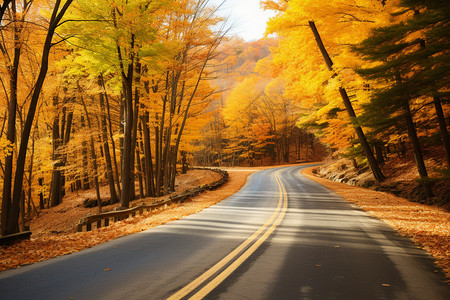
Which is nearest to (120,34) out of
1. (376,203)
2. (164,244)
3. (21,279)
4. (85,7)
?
(85,7)

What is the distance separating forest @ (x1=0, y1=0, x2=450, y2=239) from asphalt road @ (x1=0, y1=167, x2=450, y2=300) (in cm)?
497

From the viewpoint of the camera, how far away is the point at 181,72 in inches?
694

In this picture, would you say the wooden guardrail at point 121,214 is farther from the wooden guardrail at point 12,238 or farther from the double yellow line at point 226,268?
the double yellow line at point 226,268

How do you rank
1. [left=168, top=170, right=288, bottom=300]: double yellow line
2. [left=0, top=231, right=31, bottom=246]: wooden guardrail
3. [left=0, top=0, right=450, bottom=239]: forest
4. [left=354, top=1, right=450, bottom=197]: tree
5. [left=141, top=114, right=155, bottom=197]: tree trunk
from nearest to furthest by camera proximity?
1. [left=168, top=170, right=288, bottom=300]: double yellow line
2. [left=0, top=231, right=31, bottom=246]: wooden guardrail
3. [left=354, top=1, right=450, bottom=197]: tree
4. [left=0, top=0, right=450, bottom=239]: forest
5. [left=141, top=114, right=155, bottom=197]: tree trunk

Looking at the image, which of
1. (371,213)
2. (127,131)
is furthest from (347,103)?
(127,131)

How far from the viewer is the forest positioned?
964cm

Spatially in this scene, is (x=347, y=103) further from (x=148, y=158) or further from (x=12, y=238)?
(x=12, y=238)

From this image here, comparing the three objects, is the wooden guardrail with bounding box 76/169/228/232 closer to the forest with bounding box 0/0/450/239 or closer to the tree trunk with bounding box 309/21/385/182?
the forest with bounding box 0/0/450/239

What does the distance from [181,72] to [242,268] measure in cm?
1513

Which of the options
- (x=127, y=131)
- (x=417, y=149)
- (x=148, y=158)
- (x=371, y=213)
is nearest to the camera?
(x=371, y=213)

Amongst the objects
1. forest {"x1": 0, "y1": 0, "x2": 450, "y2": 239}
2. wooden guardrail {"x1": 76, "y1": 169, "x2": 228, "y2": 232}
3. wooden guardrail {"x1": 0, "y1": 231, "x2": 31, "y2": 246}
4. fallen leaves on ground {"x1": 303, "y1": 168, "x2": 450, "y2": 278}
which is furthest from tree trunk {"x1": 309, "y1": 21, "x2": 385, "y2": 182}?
wooden guardrail {"x1": 0, "y1": 231, "x2": 31, "y2": 246}

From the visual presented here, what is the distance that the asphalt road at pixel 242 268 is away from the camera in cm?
359

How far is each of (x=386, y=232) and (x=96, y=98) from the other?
1900 centimetres

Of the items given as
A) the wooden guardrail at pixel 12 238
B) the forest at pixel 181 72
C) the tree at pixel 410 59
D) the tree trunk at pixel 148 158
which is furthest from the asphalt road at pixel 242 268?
the tree trunk at pixel 148 158
